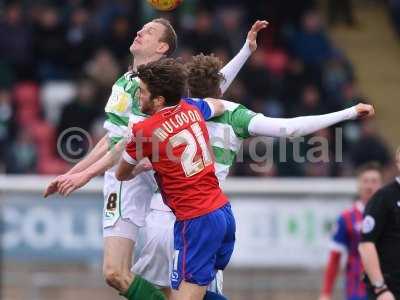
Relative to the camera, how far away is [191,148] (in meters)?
7.51

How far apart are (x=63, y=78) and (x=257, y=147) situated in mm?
2781

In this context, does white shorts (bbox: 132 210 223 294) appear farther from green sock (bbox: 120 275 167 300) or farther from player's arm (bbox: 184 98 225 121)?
player's arm (bbox: 184 98 225 121)

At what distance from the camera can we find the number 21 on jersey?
7.50 meters

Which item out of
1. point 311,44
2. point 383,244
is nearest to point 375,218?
point 383,244

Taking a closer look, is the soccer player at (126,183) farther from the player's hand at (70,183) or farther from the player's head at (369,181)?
the player's head at (369,181)

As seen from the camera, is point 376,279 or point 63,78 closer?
point 376,279

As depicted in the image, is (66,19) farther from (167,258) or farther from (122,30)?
(167,258)

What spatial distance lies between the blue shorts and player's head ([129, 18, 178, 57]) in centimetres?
134

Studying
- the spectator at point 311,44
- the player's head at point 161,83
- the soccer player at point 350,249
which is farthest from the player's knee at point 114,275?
the spectator at point 311,44

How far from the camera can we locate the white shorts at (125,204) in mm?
8227

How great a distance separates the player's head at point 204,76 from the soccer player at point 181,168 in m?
0.51

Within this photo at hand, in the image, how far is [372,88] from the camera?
693 inches

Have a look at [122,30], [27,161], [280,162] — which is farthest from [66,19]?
[280,162]

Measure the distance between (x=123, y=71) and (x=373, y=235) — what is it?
21.7ft
